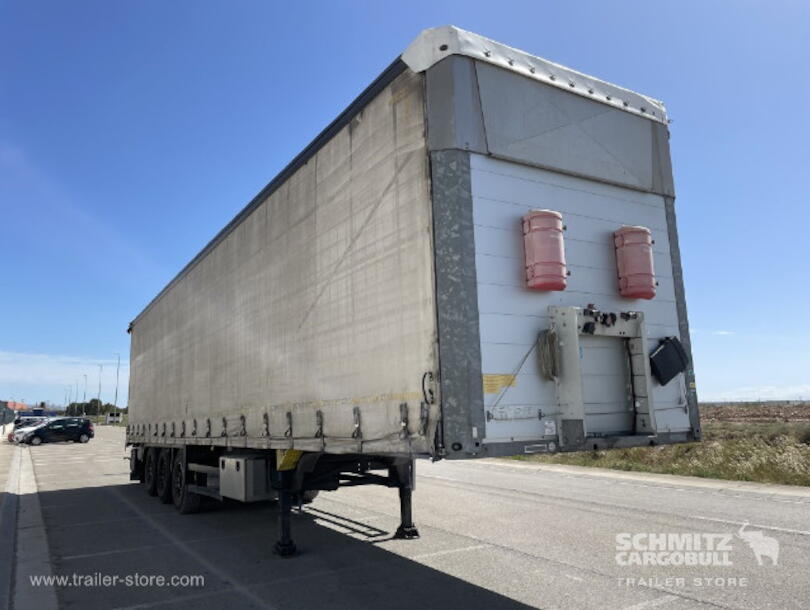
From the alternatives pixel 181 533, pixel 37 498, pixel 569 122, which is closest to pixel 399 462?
pixel 181 533

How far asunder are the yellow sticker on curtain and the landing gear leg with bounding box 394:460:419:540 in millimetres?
3253

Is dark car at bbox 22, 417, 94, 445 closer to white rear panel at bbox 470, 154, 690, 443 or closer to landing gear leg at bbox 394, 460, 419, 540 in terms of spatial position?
landing gear leg at bbox 394, 460, 419, 540

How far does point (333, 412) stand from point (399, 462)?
6.26ft

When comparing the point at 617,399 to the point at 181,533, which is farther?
the point at 181,533

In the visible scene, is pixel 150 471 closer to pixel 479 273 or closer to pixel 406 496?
pixel 406 496

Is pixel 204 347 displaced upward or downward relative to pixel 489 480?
upward

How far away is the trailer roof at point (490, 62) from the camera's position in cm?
452

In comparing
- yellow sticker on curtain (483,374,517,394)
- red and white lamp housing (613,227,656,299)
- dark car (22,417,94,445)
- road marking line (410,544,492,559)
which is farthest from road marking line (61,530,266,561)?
dark car (22,417,94,445)

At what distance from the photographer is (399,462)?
7.14 metres

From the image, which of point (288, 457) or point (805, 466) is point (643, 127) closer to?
point (288, 457)

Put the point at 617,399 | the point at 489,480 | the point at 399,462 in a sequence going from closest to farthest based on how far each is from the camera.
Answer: the point at 617,399, the point at 399,462, the point at 489,480

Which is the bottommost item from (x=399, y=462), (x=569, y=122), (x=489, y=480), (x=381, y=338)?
(x=489, y=480)

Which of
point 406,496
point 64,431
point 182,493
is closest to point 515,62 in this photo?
point 406,496

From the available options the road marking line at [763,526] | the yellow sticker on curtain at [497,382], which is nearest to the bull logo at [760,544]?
the road marking line at [763,526]
